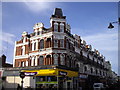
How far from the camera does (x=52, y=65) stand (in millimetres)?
26984

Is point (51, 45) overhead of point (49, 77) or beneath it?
overhead

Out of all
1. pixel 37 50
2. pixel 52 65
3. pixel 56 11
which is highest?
pixel 56 11

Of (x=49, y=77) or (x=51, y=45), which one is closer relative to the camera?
(x=49, y=77)

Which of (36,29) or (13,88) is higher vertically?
(36,29)

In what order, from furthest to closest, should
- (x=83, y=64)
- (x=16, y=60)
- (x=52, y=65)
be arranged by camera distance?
(x=83, y=64) < (x=16, y=60) < (x=52, y=65)

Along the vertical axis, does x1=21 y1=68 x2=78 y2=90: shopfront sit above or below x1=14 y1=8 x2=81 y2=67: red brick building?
below

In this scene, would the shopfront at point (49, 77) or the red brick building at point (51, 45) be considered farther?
the red brick building at point (51, 45)

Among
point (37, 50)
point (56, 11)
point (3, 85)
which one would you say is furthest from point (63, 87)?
point (56, 11)

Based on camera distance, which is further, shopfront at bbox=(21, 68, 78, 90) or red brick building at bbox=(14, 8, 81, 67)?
red brick building at bbox=(14, 8, 81, 67)

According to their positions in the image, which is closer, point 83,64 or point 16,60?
point 16,60

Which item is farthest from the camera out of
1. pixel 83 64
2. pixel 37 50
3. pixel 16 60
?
pixel 83 64

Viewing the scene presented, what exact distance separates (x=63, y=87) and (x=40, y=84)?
161 inches

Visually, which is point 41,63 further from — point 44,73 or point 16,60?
point 16,60

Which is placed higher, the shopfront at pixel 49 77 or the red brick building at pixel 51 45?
the red brick building at pixel 51 45
